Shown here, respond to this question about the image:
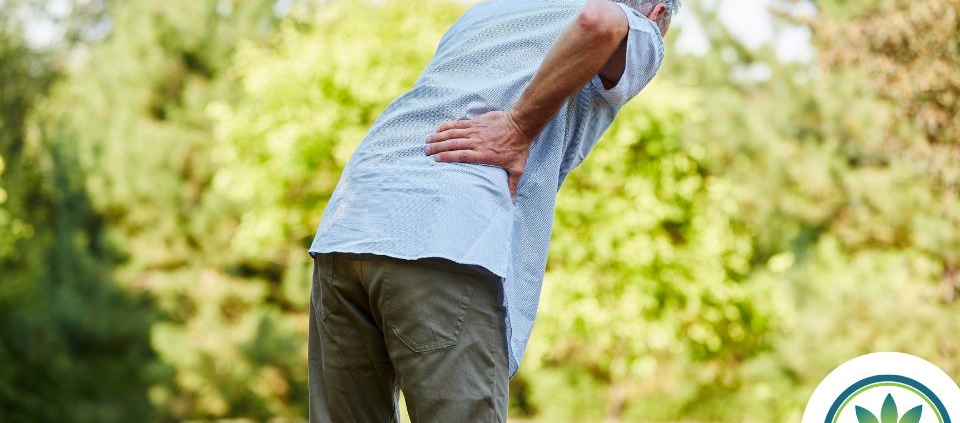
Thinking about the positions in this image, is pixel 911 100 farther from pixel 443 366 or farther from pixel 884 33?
pixel 443 366

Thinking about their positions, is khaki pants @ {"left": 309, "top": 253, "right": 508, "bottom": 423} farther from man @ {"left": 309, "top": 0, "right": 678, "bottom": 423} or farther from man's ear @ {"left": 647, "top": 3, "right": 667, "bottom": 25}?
man's ear @ {"left": 647, "top": 3, "right": 667, "bottom": 25}

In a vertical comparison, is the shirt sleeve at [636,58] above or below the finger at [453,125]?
above

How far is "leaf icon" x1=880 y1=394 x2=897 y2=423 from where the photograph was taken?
2.69 m

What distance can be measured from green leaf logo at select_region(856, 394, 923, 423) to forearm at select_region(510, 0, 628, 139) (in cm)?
169

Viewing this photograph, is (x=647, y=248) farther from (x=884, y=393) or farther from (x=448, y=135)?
(x=448, y=135)

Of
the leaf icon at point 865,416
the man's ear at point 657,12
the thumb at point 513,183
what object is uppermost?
the man's ear at point 657,12

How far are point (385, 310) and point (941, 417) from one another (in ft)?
6.10

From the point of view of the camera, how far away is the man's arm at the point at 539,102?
1.36 meters

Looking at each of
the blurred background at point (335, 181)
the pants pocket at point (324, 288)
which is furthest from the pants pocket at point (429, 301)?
the blurred background at point (335, 181)

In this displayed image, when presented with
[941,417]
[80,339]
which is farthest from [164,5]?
[941,417]

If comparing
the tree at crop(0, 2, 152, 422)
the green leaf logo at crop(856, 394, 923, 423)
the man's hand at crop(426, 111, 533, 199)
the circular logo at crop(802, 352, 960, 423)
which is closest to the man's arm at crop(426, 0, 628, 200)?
the man's hand at crop(426, 111, 533, 199)

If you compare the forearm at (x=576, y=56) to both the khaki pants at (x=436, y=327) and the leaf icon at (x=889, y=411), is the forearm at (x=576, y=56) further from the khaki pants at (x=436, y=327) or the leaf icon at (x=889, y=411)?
the leaf icon at (x=889, y=411)

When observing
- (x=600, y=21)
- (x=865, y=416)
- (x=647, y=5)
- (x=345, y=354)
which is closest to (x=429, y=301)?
(x=345, y=354)

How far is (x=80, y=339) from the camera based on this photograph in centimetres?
1028
